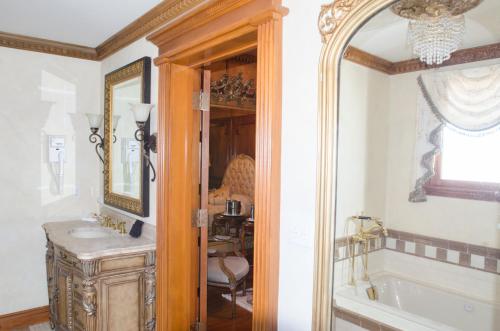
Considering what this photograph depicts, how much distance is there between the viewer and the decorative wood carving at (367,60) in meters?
1.45

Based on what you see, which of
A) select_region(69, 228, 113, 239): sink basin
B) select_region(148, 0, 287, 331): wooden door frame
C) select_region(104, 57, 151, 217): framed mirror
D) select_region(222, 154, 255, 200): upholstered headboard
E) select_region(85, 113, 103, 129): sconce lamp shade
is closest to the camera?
select_region(148, 0, 287, 331): wooden door frame

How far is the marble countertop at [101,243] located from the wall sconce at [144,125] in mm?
469

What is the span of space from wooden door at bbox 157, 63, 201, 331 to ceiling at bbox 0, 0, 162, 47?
554mm

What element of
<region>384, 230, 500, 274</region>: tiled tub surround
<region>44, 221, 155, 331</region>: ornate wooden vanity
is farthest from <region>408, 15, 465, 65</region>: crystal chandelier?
<region>44, 221, 155, 331</region>: ornate wooden vanity

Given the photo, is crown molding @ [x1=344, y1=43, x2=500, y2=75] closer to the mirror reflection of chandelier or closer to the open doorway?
the mirror reflection of chandelier

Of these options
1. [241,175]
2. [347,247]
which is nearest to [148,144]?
[347,247]

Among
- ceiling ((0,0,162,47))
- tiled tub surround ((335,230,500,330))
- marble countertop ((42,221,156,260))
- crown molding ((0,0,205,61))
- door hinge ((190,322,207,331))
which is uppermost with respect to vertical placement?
ceiling ((0,0,162,47))

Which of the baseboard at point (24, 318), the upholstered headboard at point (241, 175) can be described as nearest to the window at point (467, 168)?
the baseboard at point (24, 318)

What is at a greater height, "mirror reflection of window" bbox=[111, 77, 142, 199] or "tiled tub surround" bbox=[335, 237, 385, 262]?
"mirror reflection of window" bbox=[111, 77, 142, 199]

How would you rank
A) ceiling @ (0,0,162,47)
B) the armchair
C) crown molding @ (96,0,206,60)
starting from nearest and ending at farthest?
crown molding @ (96,0,206,60)
ceiling @ (0,0,162,47)
the armchair

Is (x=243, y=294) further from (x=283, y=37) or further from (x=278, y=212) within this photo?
(x=283, y=37)

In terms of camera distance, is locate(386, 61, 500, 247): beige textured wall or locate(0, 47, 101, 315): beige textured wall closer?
locate(386, 61, 500, 247): beige textured wall

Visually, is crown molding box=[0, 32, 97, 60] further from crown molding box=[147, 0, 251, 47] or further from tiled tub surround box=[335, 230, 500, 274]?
tiled tub surround box=[335, 230, 500, 274]

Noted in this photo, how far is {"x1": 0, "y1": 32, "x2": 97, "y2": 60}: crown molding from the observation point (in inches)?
128
